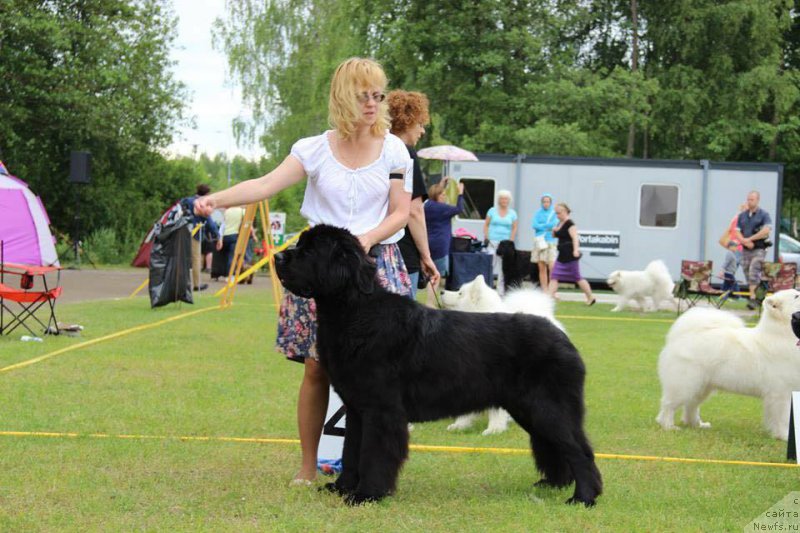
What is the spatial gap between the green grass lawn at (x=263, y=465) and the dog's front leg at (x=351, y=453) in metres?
0.14

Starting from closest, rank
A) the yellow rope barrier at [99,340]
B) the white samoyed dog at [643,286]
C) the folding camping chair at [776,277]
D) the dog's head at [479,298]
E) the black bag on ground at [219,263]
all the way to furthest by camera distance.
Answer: the dog's head at [479,298], the yellow rope barrier at [99,340], the folding camping chair at [776,277], the white samoyed dog at [643,286], the black bag on ground at [219,263]

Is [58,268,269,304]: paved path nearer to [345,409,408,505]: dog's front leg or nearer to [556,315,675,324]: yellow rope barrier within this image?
[556,315,675,324]: yellow rope barrier

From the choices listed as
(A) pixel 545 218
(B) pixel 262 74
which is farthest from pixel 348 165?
(B) pixel 262 74

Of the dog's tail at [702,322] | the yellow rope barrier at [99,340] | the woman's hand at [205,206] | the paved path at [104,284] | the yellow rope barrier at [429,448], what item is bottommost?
the paved path at [104,284]

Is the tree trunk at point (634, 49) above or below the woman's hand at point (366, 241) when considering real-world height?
above

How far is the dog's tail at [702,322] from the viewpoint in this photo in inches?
255

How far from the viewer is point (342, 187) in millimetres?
4473

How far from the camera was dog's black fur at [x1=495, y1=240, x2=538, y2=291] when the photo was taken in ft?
58.0

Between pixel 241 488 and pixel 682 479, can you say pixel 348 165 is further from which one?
pixel 682 479

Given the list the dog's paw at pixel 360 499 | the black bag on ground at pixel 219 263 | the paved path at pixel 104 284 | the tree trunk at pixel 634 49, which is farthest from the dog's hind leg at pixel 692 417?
the tree trunk at pixel 634 49

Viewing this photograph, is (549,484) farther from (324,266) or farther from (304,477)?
(324,266)

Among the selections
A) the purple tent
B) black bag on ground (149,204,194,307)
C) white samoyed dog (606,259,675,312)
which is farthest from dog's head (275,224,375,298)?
the purple tent

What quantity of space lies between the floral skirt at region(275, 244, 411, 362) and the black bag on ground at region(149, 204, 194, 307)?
8.90m

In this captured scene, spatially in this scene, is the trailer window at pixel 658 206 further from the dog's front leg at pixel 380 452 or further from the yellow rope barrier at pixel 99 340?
the dog's front leg at pixel 380 452
